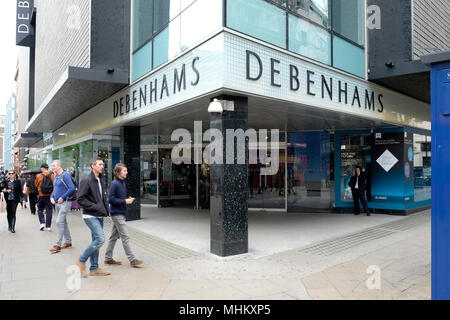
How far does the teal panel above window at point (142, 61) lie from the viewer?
8.97 m

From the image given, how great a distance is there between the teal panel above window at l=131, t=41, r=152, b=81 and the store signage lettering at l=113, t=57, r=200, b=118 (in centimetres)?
34

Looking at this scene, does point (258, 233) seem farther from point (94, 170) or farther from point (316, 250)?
point (94, 170)

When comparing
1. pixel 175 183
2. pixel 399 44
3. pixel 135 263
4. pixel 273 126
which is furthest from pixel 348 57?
pixel 175 183

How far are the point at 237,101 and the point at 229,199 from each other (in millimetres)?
1886

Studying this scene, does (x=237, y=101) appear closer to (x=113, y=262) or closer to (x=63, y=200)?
(x=113, y=262)

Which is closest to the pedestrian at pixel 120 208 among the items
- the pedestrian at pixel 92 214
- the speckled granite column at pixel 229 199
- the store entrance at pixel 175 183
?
the pedestrian at pixel 92 214

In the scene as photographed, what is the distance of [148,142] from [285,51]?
1000cm

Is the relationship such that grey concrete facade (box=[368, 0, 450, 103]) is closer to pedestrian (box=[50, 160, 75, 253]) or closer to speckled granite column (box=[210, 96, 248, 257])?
speckled granite column (box=[210, 96, 248, 257])

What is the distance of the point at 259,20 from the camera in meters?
6.79

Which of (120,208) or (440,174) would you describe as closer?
(440,174)

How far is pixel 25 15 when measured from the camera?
2314 centimetres

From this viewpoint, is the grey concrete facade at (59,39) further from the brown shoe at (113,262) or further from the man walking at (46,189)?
the brown shoe at (113,262)

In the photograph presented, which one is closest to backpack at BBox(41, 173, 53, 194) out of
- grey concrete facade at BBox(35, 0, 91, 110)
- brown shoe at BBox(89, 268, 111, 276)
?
grey concrete facade at BBox(35, 0, 91, 110)

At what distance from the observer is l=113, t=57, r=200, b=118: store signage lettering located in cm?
709
